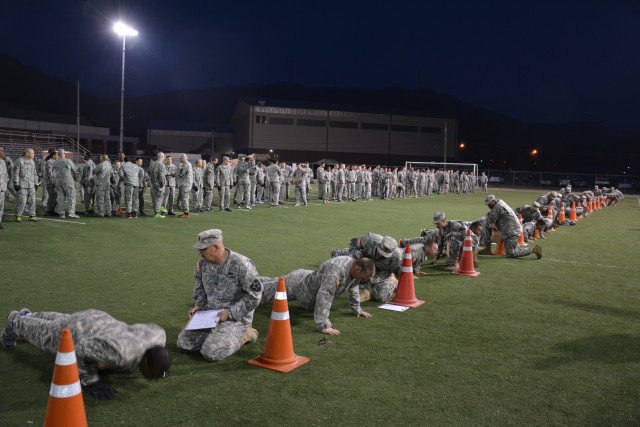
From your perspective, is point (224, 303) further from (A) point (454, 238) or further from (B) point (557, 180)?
(B) point (557, 180)

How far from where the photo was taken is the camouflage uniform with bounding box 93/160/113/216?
629 inches

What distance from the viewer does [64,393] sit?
3.21 meters

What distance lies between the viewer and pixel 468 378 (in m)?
4.71

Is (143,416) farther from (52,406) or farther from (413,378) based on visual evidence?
(413,378)

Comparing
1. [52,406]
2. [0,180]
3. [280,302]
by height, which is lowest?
[52,406]

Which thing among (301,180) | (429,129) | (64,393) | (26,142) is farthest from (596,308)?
(429,129)

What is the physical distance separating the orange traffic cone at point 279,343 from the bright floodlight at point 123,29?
23.6 m

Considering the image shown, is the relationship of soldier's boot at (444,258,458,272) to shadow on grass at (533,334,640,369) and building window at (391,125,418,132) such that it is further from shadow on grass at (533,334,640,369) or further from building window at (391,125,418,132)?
building window at (391,125,418,132)

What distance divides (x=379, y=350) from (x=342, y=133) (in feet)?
198

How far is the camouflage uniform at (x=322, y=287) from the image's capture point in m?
5.85

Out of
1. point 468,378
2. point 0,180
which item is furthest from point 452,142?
point 468,378

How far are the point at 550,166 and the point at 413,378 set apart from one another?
3803 inches

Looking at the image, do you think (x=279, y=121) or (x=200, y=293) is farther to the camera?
(x=279, y=121)

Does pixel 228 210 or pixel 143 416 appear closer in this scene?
pixel 143 416
